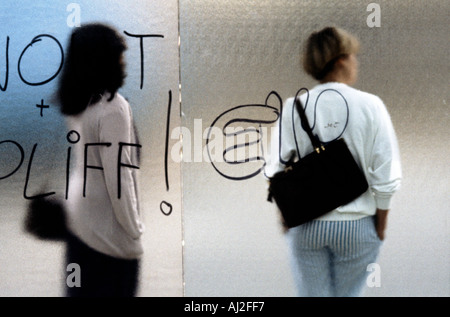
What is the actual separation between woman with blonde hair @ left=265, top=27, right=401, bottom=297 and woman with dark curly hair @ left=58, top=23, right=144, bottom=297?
0.93 m

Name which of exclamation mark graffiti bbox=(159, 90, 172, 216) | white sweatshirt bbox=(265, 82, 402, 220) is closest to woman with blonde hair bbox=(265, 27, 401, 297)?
white sweatshirt bbox=(265, 82, 402, 220)

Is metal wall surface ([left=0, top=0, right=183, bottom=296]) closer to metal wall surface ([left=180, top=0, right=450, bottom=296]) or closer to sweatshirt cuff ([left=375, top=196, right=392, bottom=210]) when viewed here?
metal wall surface ([left=180, top=0, right=450, bottom=296])

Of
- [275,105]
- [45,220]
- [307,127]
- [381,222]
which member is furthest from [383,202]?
[45,220]

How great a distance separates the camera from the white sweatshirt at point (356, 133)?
331 cm

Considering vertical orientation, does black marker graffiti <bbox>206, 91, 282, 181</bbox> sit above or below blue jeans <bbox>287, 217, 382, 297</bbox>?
above

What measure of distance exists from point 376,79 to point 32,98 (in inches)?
86.2

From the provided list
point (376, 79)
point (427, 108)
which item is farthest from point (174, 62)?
point (427, 108)

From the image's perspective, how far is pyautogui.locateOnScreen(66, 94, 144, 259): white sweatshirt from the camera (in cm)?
339

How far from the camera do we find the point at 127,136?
3.39m

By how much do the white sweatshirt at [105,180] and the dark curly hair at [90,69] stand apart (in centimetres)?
6

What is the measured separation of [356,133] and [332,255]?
78 centimetres

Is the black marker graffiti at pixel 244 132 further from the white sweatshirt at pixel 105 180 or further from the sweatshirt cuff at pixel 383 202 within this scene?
the sweatshirt cuff at pixel 383 202

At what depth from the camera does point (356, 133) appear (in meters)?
3.30
